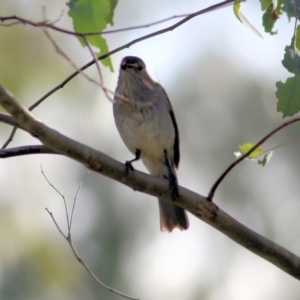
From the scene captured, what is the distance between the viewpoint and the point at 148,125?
512cm

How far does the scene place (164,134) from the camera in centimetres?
525

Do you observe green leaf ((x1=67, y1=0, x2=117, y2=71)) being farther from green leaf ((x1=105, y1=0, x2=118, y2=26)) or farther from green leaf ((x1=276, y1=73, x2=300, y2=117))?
green leaf ((x1=276, y1=73, x2=300, y2=117))

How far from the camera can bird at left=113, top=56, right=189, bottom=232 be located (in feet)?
16.8

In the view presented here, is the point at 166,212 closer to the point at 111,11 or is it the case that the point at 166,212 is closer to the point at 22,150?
the point at 22,150

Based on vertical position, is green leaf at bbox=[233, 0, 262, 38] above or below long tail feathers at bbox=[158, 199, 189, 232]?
below

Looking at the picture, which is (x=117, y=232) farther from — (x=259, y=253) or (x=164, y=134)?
(x=259, y=253)

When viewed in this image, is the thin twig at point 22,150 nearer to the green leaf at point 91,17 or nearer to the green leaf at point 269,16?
the green leaf at point 91,17

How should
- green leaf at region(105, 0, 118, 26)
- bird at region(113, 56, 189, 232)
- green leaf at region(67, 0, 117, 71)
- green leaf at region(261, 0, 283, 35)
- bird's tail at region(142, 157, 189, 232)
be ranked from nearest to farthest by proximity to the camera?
green leaf at region(67, 0, 117, 71) → green leaf at region(105, 0, 118, 26) → green leaf at region(261, 0, 283, 35) → bird at region(113, 56, 189, 232) → bird's tail at region(142, 157, 189, 232)

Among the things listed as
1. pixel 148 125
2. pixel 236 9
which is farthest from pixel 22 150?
pixel 148 125

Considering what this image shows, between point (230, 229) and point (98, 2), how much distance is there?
3.91 ft

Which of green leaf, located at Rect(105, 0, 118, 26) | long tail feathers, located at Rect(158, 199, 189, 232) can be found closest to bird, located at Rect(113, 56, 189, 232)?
long tail feathers, located at Rect(158, 199, 189, 232)

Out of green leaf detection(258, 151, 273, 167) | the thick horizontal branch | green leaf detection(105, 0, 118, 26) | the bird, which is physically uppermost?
the bird

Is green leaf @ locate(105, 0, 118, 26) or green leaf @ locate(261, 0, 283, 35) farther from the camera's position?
green leaf @ locate(261, 0, 283, 35)

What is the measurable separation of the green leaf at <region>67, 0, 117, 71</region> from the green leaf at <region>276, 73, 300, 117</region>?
0.74 metres
